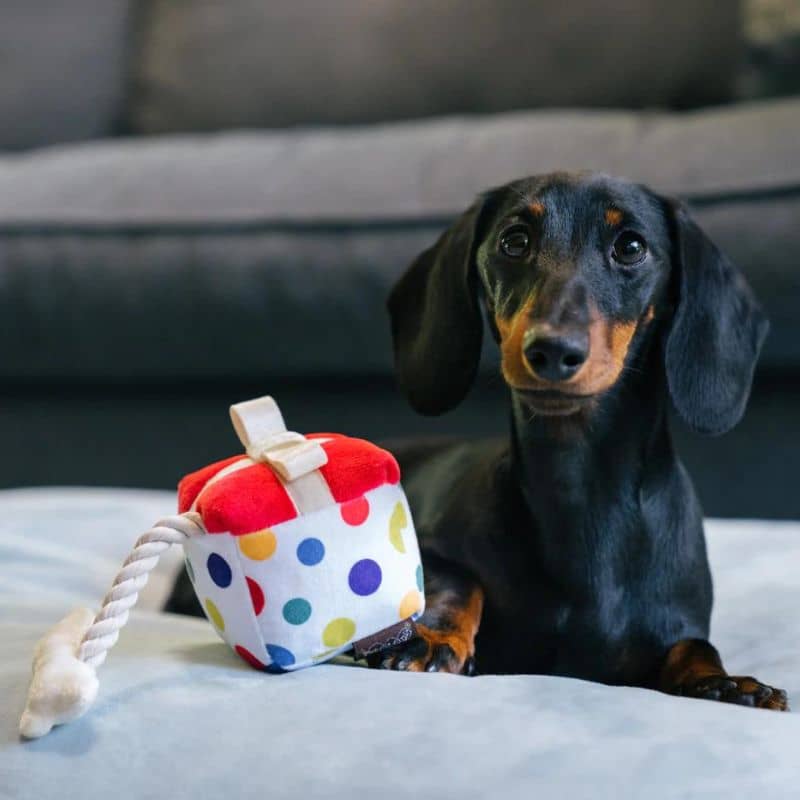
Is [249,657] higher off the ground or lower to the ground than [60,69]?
lower

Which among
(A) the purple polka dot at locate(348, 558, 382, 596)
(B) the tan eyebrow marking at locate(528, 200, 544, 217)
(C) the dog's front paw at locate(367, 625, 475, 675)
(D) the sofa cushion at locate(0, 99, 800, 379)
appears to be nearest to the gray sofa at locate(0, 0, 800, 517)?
(D) the sofa cushion at locate(0, 99, 800, 379)

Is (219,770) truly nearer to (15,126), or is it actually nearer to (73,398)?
(73,398)

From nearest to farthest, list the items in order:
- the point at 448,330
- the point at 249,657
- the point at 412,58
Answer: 1. the point at 249,657
2. the point at 448,330
3. the point at 412,58

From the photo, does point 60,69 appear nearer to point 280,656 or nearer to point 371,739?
point 280,656

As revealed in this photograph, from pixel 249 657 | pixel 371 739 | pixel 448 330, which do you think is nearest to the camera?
pixel 371 739

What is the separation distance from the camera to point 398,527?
3.10ft

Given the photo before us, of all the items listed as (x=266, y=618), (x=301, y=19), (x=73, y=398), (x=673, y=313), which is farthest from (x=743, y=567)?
(x=301, y=19)

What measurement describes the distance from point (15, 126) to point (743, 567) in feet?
6.52

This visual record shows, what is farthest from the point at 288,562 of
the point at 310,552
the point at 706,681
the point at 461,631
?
the point at 706,681

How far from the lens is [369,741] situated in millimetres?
818

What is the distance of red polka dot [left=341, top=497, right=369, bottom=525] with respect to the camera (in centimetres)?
91

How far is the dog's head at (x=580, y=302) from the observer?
38.7 inches

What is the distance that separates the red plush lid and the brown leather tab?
11 centimetres

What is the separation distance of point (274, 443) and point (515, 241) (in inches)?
11.9
